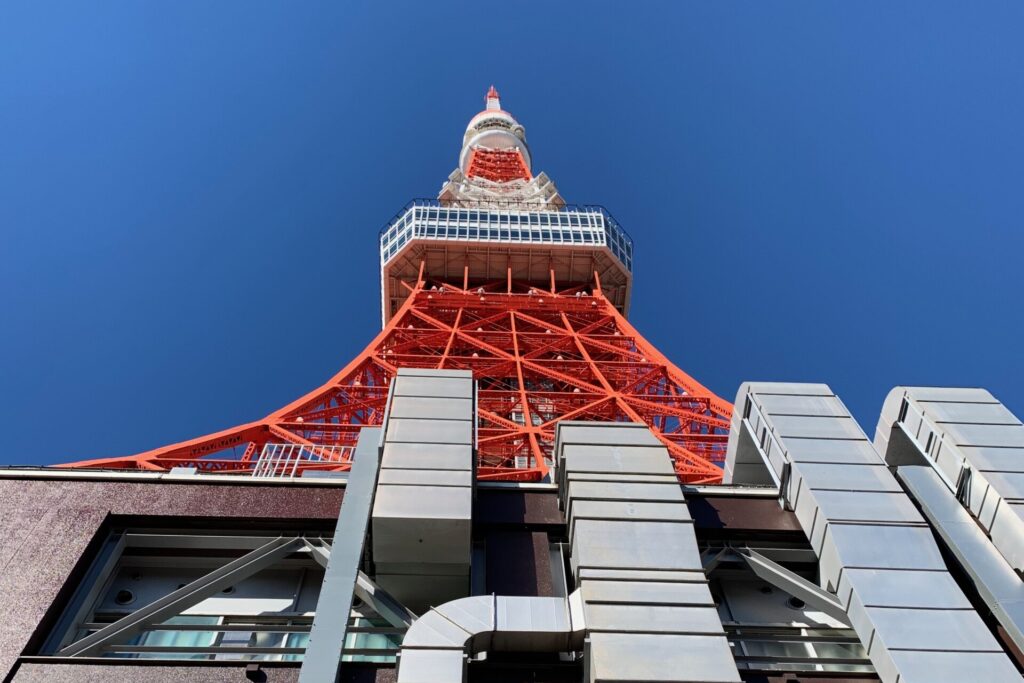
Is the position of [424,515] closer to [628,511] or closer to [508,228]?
[628,511]

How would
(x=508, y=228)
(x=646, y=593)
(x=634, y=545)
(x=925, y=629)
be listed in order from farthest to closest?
(x=508, y=228) → (x=634, y=545) → (x=646, y=593) → (x=925, y=629)

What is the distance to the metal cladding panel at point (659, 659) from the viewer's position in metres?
7.12

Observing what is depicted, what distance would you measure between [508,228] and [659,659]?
3565 cm

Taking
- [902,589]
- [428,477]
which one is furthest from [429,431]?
[902,589]

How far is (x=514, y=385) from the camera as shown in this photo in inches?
1363

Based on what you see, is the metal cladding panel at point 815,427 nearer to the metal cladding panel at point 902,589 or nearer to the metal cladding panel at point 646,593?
the metal cladding panel at point 902,589

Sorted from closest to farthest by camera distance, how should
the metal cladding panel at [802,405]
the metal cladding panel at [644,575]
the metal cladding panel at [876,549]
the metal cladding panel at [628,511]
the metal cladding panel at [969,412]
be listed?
the metal cladding panel at [644,575] < the metal cladding panel at [876,549] < the metal cladding panel at [628,511] < the metal cladding panel at [969,412] < the metal cladding panel at [802,405]

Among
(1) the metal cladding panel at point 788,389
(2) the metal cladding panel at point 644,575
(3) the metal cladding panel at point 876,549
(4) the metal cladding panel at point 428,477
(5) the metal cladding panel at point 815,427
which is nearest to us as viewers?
(2) the metal cladding panel at point 644,575

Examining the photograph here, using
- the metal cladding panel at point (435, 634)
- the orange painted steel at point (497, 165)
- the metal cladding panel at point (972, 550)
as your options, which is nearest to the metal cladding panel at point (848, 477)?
the metal cladding panel at point (972, 550)

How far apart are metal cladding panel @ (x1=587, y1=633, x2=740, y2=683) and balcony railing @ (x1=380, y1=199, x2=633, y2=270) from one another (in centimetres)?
3389

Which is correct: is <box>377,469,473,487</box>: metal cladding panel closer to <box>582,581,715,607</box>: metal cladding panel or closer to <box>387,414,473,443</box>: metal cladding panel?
<box>387,414,473,443</box>: metal cladding panel

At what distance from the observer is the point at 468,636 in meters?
7.48

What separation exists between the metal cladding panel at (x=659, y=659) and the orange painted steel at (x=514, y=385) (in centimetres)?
854

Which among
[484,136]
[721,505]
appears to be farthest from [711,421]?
[484,136]
